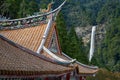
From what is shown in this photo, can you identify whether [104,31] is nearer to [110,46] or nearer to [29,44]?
[110,46]

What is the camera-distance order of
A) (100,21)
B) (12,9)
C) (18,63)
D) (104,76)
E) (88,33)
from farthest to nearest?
(100,21)
(88,33)
(104,76)
(12,9)
(18,63)

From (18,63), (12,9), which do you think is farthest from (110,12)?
(18,63)

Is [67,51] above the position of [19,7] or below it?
below

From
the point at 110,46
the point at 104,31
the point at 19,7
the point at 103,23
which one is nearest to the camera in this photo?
the point at 19,7

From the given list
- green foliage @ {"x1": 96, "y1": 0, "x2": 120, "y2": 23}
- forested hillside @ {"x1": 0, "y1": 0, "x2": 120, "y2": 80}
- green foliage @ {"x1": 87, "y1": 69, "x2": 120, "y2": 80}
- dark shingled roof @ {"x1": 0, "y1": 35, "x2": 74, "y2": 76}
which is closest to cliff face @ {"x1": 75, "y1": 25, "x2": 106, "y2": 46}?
forested hillside @ {"x1": 0, "y1": 0, "x2": 120, "y2": 80}

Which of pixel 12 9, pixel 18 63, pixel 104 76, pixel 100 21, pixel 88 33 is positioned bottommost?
pixel 88 33

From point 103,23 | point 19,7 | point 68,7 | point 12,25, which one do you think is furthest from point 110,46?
point 12,25

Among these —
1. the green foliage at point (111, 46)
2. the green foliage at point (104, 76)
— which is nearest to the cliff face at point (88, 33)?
the green foliage at point (111, 46)

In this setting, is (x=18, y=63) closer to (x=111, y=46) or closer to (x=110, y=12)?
(x=111, y=46)
